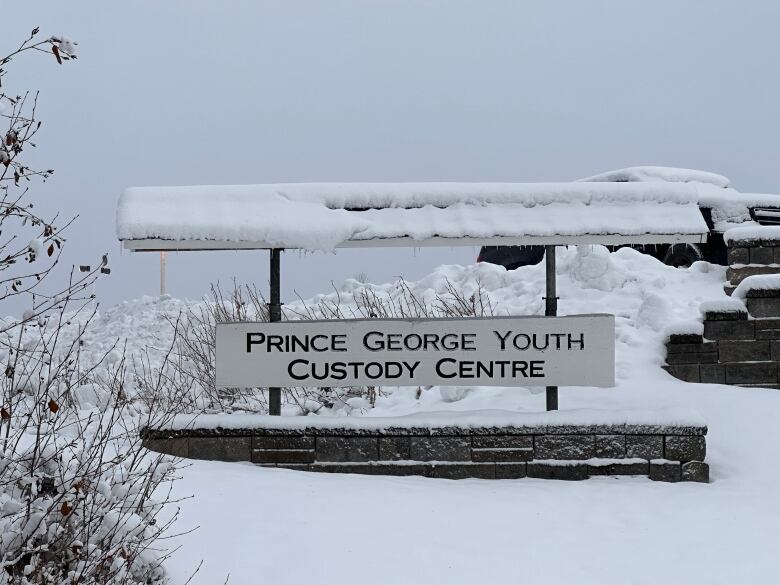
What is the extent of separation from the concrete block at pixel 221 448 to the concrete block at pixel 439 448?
143 cm

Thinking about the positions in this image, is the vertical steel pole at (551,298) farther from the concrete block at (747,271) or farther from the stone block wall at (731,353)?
the concrete block at (747,271)

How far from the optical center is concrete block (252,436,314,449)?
748 cm

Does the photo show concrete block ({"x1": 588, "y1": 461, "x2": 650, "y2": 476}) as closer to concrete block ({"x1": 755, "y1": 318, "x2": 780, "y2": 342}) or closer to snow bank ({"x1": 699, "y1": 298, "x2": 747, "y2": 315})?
snow bank ({"x1": 699, "y1": 298, "x2": 747, "y2": 315})

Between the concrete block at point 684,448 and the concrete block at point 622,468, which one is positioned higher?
the concrete block at point 684,448

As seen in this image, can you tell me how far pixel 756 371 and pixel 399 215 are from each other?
15.2 feet

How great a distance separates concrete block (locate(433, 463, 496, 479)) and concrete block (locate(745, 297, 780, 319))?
12.8ft

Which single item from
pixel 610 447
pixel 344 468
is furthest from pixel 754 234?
pixel 344 468

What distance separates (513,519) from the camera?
6293 mm

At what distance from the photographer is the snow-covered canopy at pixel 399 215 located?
24.4 ft

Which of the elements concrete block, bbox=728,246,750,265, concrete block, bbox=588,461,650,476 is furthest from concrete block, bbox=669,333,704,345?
concrete block, bbox=588,461,650,476

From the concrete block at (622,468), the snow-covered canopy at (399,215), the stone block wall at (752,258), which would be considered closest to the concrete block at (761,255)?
the stone block wall at (752,258)

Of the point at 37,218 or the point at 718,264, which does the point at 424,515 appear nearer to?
the point at 37,218

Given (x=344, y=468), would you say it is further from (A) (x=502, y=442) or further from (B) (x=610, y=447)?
(B) (x=610, y=447)

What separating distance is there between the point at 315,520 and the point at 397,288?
24.7ft
